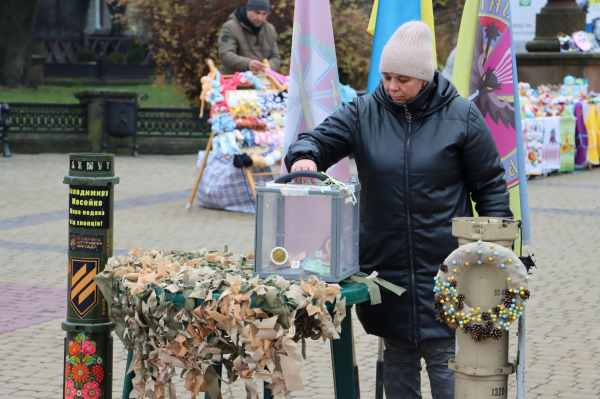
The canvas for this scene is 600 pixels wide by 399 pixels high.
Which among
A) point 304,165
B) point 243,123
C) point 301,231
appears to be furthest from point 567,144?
point 301,231

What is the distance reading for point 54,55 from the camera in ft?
136

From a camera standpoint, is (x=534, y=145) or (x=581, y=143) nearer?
(x=534, y=145)

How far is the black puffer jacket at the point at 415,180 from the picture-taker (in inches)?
138

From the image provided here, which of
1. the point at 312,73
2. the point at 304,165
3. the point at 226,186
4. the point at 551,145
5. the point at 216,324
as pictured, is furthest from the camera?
the point at 551,145

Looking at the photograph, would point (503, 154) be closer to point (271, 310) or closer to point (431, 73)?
point (431, 73)

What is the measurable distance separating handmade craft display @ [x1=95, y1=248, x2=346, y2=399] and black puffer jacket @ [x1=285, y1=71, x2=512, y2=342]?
47 centimetres

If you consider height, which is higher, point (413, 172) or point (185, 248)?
point (413, 172)

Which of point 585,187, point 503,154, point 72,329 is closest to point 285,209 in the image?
point 72,329

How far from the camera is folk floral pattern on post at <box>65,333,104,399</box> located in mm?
3639

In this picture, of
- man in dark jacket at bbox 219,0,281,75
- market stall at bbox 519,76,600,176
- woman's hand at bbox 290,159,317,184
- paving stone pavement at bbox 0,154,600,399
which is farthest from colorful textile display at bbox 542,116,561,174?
woman's hand at bbox 290,159,317,184

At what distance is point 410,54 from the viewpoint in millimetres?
3420

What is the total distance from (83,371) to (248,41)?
24.7 feet

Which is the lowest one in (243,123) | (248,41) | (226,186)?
(226,186)

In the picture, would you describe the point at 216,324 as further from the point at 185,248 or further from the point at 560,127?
the point at 560,127
